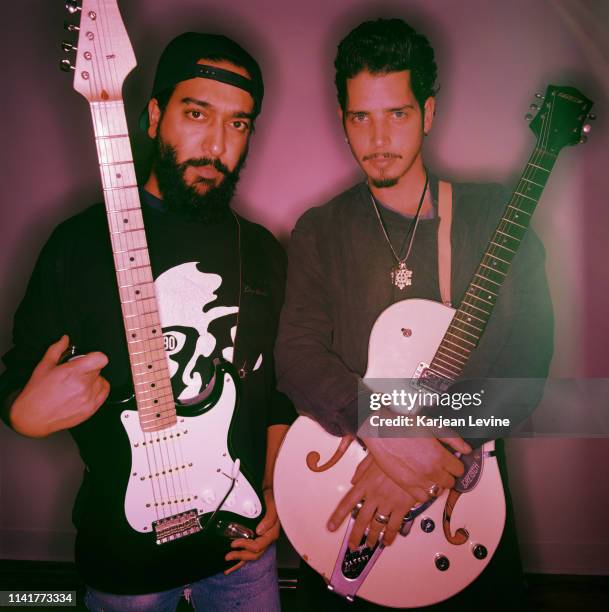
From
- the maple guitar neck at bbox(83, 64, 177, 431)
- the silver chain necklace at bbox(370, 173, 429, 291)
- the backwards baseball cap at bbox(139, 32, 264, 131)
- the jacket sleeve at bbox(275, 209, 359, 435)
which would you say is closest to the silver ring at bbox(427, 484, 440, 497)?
the jacket sleeve at bbox(275, 209, 359, 435)

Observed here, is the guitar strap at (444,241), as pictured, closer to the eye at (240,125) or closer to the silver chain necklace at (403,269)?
the silver chain necklace at (403,269)

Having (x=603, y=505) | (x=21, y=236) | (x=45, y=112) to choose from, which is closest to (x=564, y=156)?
(x=603, y=505)

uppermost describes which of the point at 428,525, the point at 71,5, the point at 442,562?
the point at 71,5

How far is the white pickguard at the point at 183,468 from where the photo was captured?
1247mm

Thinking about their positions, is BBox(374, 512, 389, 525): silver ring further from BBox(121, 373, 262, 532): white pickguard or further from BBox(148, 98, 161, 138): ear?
BBox(148, 98, 161, 138): ear

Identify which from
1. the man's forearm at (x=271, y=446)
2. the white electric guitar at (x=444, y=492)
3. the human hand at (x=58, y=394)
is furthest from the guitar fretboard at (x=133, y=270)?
the white electric guitar at (x=444, y=492)

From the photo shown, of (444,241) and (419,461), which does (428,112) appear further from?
(419,461)

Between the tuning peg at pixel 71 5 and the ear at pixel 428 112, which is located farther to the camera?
the ear at pixel 428 112

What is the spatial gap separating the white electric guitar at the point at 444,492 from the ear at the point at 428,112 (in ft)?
1.00

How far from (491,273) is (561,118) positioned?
0.50m

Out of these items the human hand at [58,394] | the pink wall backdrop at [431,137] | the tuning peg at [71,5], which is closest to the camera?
the tuning peg at [71,5]

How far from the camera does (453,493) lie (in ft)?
4.22

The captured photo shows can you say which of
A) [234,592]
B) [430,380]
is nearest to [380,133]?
[430,380]

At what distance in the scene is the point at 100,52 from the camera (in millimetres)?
1193
